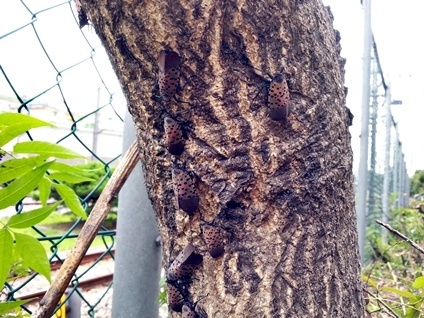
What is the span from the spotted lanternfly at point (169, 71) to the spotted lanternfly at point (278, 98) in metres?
0.14

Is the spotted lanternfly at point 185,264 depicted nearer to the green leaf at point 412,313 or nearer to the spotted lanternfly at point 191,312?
the spotted lanternfly at point 191,312

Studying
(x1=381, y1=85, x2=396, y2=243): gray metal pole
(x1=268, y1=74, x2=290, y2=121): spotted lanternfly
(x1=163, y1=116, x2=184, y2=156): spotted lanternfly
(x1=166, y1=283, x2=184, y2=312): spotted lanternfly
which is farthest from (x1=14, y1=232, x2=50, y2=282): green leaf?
(x1=381, y1=85, x2=396, y2=243): gray metal pole

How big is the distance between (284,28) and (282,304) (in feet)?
1.42

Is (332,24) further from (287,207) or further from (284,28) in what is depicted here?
(287,207)

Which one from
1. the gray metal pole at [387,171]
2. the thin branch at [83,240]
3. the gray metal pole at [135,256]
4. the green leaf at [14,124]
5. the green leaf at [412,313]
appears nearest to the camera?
the green leaf at [14,124]

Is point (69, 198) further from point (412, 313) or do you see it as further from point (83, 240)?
point (412, 313)

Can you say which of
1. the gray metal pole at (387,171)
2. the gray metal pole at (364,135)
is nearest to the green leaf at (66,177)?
the gray metal pole at (364,135)

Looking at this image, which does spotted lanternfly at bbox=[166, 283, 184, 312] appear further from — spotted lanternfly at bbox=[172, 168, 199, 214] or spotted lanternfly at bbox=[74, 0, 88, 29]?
spotted lanternfly at bbox=[74, 0, 88, 29]

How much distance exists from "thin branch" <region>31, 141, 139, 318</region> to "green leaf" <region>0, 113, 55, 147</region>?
0.30 m

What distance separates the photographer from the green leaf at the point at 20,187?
736mm

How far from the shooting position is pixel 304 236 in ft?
2.31

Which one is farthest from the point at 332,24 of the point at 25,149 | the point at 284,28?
the point at 25,149

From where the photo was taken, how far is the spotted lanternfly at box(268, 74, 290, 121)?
2.10 feet

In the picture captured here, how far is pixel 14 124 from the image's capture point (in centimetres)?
75
